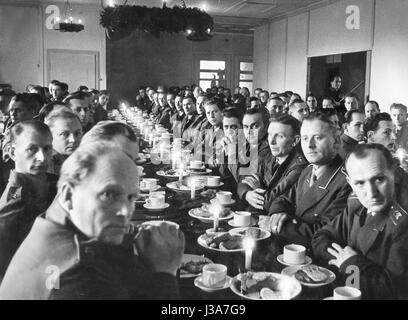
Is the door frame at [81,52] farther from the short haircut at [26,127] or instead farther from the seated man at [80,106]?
the short haircut at [26,127]

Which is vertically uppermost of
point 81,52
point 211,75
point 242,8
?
point 242,8

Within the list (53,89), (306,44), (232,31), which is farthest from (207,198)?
(232,31)

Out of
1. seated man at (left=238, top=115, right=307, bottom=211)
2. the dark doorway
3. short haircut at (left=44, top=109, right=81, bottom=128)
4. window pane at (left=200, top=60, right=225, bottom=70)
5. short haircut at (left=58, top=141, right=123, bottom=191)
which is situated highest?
window pane at (left=200, top=60, right=225, bottom=70)

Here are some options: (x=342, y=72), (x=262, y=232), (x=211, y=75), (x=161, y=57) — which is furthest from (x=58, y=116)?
(x=211, y=75)

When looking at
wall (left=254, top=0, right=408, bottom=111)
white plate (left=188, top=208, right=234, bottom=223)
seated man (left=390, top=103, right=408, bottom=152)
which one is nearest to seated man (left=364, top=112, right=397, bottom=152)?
seated man (left=390, top=103, right=408, bottom=152)

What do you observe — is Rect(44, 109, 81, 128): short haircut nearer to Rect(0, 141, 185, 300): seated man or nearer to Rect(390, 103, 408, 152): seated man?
Rect(0, 141, 185, 300): seated man

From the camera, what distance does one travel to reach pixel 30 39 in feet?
35.6

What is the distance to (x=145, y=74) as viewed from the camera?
13531 mm

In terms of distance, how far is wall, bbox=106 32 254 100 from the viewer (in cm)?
1305

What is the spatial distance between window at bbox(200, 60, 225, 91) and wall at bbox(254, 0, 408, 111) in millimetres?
1948

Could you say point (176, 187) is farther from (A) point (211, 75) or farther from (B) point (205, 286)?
(A) point (211, 75)

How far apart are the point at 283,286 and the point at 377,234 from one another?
523 mm

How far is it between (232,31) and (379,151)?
13.0 metres

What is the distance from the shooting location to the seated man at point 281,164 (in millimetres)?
2943
